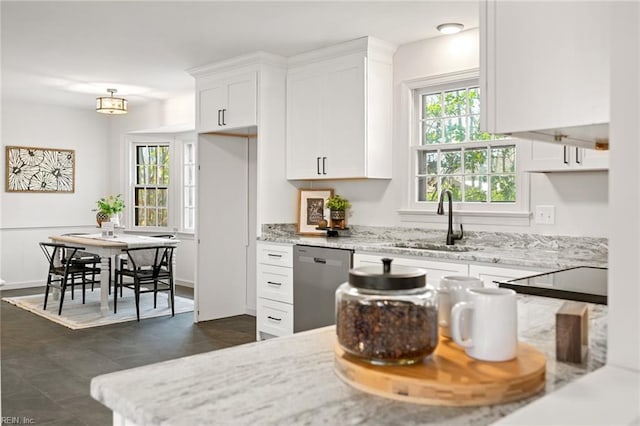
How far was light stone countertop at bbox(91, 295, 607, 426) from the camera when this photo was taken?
925 millimetres

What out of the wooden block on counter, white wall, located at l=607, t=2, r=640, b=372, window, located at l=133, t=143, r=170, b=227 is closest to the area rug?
window, located at l=133, t=143, r=170, b=227

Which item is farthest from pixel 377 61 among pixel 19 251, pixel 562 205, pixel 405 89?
pixel 19 251

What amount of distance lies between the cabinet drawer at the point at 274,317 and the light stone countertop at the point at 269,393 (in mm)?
3411

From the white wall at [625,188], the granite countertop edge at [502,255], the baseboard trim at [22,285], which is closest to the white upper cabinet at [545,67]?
the white wall at [625,188]

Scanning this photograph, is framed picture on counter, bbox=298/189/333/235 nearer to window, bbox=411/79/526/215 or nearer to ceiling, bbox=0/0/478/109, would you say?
window, bbox=411/79/526/215

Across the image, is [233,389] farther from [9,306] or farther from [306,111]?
[9,306]

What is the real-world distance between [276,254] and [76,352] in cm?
178

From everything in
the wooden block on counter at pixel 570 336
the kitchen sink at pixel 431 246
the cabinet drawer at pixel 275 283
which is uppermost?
the wooden block on counter at pixel 570 336

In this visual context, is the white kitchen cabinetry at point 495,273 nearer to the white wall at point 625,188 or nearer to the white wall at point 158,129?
the white wall at point 625,188

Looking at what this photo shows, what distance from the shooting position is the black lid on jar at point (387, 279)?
1084 mm

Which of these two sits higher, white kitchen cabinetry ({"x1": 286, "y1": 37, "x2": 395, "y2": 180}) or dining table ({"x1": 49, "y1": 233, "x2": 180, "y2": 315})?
white kitchen cabinetry ({"x1": 286, "y1": 37, "x2": 395, "y2": 180})

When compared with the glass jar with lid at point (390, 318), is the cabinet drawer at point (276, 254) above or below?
below

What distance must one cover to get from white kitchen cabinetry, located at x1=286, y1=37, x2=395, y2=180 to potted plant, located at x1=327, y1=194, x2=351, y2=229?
26 cm

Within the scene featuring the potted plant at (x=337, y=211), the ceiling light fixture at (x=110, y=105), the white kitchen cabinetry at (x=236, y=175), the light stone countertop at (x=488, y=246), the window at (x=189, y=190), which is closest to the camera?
the light stone countertop at (x=488, y=246)
